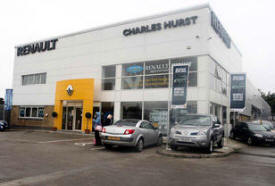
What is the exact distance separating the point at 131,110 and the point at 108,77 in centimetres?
359

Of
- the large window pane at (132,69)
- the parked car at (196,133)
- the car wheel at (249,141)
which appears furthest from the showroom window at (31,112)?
the car wheel at (249,141)

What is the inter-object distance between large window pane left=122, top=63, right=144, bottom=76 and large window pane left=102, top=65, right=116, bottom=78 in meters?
0.98

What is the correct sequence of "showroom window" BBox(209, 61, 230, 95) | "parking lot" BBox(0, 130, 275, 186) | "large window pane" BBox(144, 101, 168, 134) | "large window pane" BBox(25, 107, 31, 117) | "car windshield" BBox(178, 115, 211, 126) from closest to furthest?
1. "parking lot" BBox(0, 130, 275, 186)
2. "car windshield" BBox(178, 115, 211, 126)
3. "large window pane" BBox(144, 101, 168, 134)
4. "showroom window" BBox(209, 61, 230, 95)
5. "large window pane" BBox(25, 107, 31, 117)

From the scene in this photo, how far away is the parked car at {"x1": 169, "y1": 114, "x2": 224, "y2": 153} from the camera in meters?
10.2

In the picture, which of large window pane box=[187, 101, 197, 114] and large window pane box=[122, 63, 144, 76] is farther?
large window pane box=[122, 63, 144, 76]

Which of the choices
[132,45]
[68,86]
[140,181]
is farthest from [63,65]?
[140,181]

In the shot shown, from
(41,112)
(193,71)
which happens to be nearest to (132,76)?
(193,71)

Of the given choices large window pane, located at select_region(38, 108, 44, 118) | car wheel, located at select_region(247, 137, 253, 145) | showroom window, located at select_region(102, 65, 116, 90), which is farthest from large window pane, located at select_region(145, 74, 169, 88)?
large window pane, located at select_region(38, 108, 44, 118)

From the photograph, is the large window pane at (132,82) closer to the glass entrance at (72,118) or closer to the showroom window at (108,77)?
the showroom window at (108,77)

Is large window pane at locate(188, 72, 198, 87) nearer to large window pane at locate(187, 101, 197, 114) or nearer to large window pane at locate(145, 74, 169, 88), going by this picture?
large window pane at locate(187, 101, 197, 114)

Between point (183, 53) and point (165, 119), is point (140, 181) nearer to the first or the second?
point (165, 119)

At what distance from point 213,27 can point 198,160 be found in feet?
37.3

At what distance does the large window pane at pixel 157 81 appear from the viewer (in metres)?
17.5

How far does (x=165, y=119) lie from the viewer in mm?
17016
